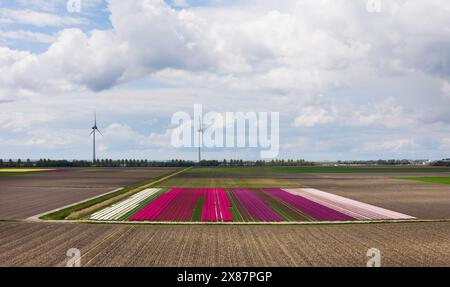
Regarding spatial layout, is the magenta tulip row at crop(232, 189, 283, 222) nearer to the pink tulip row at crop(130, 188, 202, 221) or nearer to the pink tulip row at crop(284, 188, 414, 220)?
the pink tulip row at crop(130, 188, 202, 221)

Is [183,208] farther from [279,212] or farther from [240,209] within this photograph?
[279,212]

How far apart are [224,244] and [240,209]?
16.9 meters

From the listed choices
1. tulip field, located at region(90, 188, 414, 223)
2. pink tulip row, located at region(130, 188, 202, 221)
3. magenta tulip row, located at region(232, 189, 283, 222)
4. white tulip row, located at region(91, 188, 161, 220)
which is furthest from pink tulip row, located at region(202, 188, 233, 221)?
white tulip row, located at region(91, 188, 161, 220)

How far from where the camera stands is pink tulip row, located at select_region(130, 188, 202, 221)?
36.2 meters

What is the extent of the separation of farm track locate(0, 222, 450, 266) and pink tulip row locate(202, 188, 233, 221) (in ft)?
16.4

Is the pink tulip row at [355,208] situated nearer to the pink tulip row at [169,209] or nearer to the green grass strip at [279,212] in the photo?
the green grass strip at [279,212]

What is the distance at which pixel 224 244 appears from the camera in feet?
82.8

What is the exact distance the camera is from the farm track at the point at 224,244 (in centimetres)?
2131

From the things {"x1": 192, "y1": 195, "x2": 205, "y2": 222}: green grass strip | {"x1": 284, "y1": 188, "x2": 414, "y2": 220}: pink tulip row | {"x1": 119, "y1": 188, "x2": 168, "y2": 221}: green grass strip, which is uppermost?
{"x1": 119, "y1": 188, "x2": 168, "y2": 221}: green grass strip
